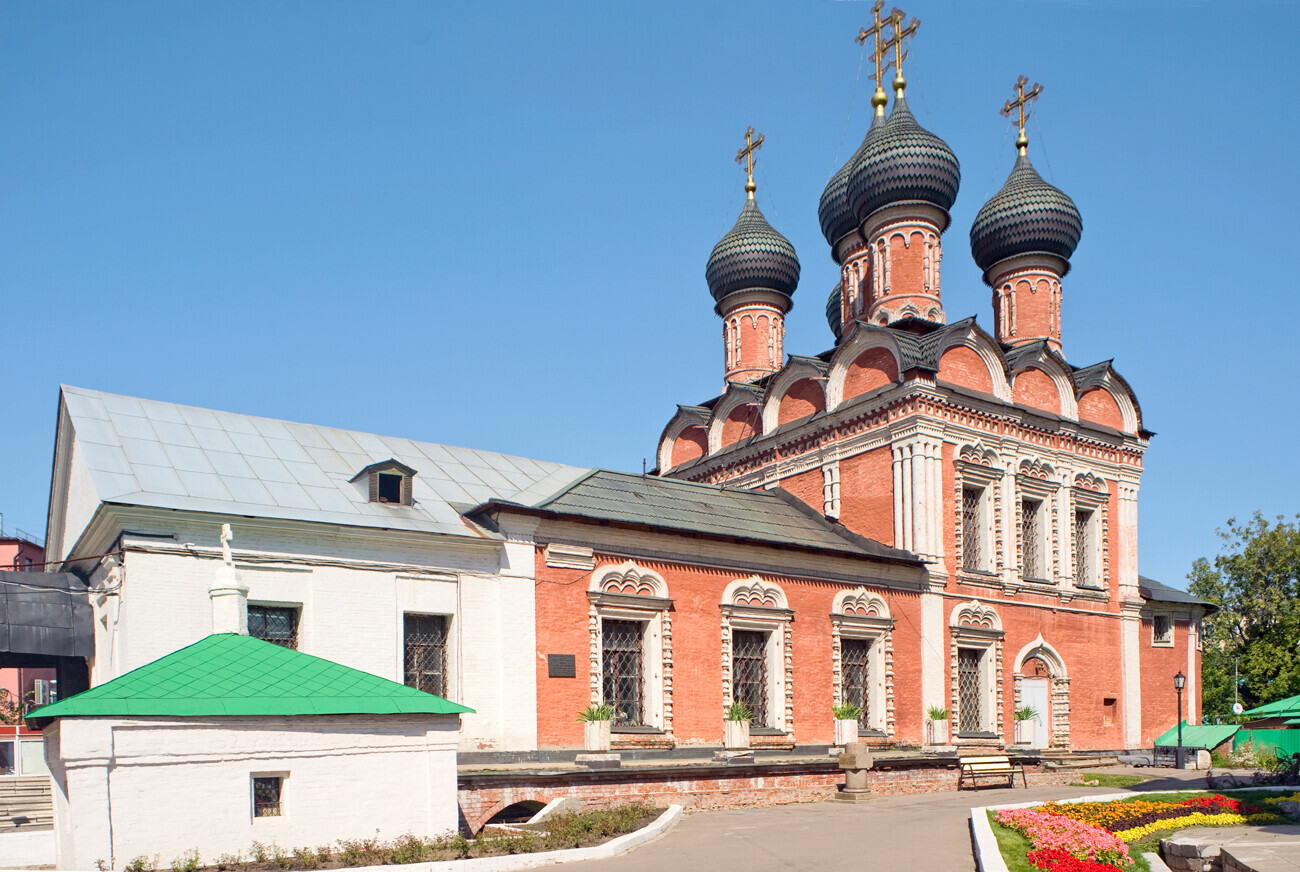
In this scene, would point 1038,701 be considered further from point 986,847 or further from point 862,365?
point 986,847

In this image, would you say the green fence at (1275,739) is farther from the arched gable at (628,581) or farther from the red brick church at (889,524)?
the arched gable at (628,581)

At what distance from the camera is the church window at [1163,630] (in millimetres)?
25047

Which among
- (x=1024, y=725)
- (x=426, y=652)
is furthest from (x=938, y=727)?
(x=426, y=652)

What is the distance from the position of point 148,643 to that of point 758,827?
674cm

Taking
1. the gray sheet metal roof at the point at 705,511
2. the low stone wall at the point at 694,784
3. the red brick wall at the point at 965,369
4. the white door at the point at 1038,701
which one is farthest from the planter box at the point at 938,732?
the red brick wall at the point at 965,369

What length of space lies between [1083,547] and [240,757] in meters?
18.6

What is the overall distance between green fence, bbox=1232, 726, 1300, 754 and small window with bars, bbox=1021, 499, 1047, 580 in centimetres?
811

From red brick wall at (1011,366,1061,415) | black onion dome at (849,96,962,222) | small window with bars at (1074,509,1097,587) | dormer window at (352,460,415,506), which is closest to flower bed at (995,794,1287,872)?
dormer window at (352,460,415,506)

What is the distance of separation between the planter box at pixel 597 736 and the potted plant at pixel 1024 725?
980 centimetres

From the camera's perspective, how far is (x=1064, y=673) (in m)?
22.6

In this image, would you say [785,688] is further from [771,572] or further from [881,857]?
[881,857]

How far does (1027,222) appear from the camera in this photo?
25.2 metres

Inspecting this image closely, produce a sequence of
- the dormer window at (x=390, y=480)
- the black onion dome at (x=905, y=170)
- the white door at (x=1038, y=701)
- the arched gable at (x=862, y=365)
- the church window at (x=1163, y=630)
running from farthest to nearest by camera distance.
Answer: the church window at (x=1163, y=630)
the black onion dome at (x=905, y=170)
the white door at (x=1038, y=701)
the arched gable at (x=862, y=365)
the dormer window at (x=390, y=480)

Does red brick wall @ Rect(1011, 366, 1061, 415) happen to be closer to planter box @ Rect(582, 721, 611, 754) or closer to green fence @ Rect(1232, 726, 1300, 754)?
green fence @ Rect(1232, 726, 1300, 754)
